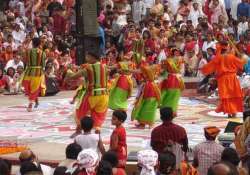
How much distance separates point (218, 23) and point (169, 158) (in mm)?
18176

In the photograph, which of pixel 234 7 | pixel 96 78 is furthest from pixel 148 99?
pixel 234 7

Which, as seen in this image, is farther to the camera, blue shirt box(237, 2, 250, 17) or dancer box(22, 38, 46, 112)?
blue shirt box(237, 2, 250, 17)

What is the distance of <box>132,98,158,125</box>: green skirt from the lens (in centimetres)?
1634

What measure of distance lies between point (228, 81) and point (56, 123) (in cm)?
360

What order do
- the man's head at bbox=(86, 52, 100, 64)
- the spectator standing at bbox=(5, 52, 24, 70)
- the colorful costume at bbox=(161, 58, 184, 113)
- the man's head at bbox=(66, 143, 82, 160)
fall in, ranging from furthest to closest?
the spectator standing at bbox=(5, 52, 24, 70)
the colorful costume at bbox=(161, 58, 184, 113)
the man's head at bbox=(86, 52, 100, 64)
the man's head at bbox=(66, 143, 82, 160)

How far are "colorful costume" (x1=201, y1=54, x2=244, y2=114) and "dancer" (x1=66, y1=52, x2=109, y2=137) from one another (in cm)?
326

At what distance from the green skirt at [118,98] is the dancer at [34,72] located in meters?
2.57

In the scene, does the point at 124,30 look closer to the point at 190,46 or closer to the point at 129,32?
the point at 129,32

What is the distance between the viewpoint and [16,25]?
1025 inches

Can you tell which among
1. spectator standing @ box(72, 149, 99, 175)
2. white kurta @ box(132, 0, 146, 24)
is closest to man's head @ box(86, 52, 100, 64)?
spectator standing @ box(72, 149, 99, 175)

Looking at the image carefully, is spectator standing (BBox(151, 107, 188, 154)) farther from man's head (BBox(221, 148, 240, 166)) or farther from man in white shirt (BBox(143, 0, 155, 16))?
man in white shirt (BBox(143, 0, 155, 16))

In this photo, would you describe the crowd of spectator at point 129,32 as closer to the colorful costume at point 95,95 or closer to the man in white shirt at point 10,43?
the man in white shirt at point 10,43

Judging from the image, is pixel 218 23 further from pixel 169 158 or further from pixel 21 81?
pixel 169 158

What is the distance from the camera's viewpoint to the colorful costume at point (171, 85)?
1672cm
